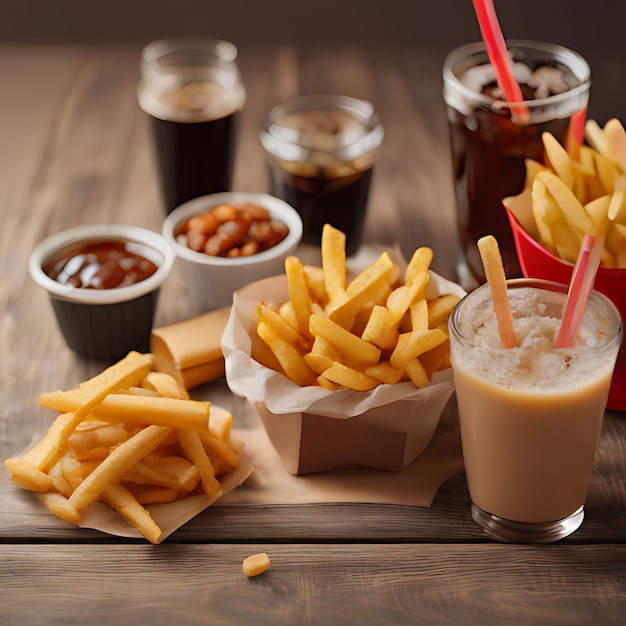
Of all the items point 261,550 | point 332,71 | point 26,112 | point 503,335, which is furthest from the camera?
point 332,71

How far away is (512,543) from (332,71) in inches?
74.8

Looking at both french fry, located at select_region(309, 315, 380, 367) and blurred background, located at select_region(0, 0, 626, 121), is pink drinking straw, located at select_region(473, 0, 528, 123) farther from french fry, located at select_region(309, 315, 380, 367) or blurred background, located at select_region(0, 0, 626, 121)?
blurred background, located at select_region(0, 0, 626, 121)

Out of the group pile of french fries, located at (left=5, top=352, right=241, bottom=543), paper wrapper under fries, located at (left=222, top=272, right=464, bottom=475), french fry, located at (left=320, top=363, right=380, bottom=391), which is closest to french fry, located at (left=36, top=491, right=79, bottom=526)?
pile of french fries, located at (left=5, top=352, right=241, bottom=543)

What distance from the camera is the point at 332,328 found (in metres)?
1.35

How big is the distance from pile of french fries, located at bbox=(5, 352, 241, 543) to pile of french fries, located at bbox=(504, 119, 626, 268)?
0.59 meters

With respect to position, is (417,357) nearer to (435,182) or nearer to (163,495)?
(163,495)

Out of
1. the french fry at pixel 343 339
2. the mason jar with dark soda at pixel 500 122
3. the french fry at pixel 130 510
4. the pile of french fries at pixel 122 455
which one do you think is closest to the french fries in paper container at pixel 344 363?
the french fry at pixel 343 339

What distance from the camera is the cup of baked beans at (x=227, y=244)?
1811 mm

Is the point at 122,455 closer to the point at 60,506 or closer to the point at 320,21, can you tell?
the point at 60,506

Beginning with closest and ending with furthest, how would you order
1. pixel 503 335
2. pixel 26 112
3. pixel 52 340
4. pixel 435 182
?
pixel 503 335
pixel 52 340
pixel 435 182
pixel 26 112

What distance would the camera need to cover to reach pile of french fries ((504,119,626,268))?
143 cm

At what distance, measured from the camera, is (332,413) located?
4.55 ft

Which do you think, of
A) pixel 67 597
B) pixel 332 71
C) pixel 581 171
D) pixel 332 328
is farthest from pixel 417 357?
pixel 332 71

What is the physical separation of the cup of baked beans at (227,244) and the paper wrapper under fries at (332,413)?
27 centimetres
